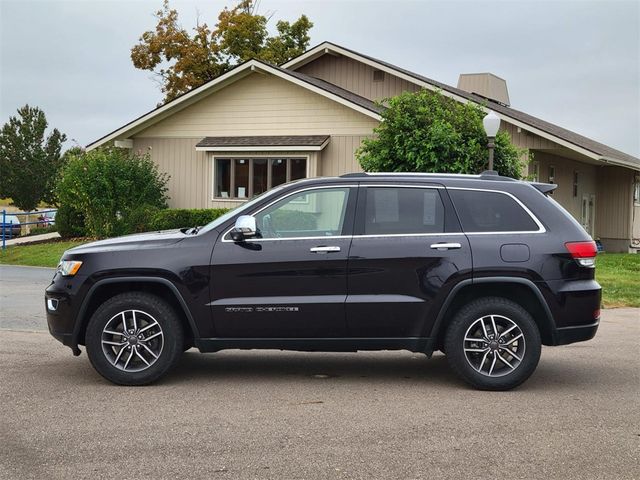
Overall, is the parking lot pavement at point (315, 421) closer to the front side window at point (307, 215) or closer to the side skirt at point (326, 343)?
the side skirt at point (326, 343)

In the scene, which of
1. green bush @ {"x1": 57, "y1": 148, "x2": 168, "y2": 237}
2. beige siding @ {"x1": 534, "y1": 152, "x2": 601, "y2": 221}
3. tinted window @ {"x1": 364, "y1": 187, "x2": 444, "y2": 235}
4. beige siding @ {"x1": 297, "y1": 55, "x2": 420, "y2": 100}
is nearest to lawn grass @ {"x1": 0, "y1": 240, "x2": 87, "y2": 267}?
green bush @ {"x1": 57, "y1": 148, "x2": 168, "y2": 237}

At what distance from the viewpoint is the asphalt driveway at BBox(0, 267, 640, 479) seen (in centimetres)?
476

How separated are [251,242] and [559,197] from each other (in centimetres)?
2356

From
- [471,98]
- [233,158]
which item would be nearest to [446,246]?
[471,98]

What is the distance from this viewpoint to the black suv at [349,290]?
6707mm

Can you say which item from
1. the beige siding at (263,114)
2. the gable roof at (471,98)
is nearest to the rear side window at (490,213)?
the gable roof at (471,98)

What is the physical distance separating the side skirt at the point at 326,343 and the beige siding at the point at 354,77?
66.4ft

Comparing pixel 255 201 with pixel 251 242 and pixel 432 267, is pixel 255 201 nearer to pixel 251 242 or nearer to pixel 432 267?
pixel 251 242

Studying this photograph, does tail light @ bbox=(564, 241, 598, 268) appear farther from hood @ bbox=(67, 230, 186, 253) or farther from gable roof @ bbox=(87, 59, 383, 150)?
gable roof @ bbox=(87, 59, 383, 150)

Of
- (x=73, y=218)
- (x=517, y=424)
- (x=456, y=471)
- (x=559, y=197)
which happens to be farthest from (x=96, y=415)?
(x=559, y=197)

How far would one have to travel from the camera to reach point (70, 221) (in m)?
26.0

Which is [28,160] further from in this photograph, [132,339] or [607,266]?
[132,339]

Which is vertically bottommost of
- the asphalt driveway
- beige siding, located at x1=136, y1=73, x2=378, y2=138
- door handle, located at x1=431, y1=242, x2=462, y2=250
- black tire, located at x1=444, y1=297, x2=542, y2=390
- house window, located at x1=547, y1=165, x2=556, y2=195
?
the asphalt driveway

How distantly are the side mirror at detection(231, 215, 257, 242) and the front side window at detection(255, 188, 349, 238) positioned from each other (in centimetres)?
19
